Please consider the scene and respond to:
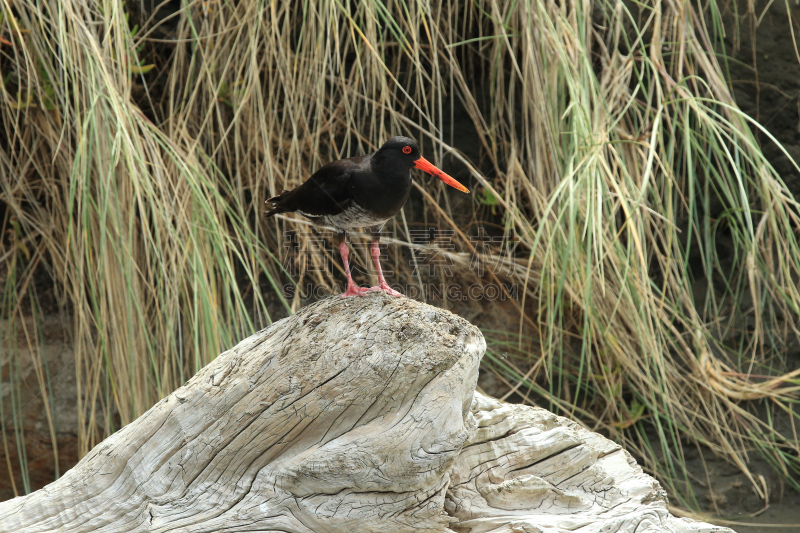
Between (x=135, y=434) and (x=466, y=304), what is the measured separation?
7.30 ft

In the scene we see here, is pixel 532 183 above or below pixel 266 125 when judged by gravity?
below

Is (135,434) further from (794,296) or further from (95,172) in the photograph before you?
(794,296)

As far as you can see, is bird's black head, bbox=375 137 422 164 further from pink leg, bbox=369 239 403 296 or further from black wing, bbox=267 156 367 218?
pink leg, bbox=369 239 403 296

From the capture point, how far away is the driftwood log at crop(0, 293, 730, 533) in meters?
1.80

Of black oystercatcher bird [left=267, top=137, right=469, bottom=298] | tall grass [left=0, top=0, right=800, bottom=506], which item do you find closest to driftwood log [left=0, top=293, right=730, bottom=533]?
black oystercatcher bird [left=267, top=137, right=469, bottom=298]

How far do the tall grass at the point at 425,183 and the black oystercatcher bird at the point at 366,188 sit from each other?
2.22 feet

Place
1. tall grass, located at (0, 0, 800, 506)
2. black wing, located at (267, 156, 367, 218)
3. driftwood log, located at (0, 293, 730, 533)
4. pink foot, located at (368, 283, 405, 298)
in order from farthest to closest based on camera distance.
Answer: tall grass, located at (0, 0, 800, 506) < black wing, located at (267, 156, 367, 218) < pink foot, located at (368, 283, 405, 298) < driftwood log, located at (0, 293, 730, 533)

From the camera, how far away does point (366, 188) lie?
7.21 ft

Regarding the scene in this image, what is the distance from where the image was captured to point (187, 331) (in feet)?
10.3

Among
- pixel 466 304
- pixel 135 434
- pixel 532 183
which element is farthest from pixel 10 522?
pixel 532 183

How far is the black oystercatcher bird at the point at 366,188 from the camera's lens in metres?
2.21

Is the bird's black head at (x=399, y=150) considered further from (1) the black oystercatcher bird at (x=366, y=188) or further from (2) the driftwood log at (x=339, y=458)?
(2) the driftwood log at (x=339, y=458)

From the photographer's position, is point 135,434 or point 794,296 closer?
point 135,434

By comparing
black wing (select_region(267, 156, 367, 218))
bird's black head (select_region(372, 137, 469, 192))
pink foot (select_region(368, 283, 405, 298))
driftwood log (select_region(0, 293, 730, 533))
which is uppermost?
bird's black head (select_region(372, 137, 469, 192))
